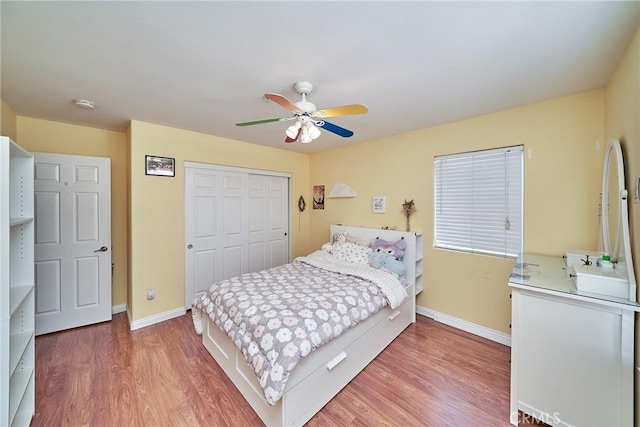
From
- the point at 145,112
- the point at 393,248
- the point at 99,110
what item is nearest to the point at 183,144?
the point at 145,112

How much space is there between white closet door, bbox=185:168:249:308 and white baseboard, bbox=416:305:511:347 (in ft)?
8.61

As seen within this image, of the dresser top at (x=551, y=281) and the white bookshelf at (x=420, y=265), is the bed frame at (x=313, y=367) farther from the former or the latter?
the dresser top at (x=551, y=281)

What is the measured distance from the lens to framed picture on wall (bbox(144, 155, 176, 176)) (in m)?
2.89

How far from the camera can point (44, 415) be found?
1655 mm

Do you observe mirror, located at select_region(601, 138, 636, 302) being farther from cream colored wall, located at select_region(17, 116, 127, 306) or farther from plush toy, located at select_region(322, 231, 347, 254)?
cream colored wall, located at select_region(17, 116, 127, 306)

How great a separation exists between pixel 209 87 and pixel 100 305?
2.91 m

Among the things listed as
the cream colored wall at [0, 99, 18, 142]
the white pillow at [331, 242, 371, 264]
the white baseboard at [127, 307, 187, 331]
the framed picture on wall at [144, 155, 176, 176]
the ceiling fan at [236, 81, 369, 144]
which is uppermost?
the cream colored wall at [0, 99, 18, 142]

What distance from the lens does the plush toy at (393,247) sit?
294 centimetres

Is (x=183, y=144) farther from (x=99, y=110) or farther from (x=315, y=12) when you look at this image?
(x=315, y=12)

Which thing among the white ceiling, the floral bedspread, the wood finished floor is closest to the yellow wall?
the white ceiling

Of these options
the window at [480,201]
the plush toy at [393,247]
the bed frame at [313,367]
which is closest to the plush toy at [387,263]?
the plush toy at [393,247]

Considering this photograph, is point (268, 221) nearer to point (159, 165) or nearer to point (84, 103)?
point (159, 165)

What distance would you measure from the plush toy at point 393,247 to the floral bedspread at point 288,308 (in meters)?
0.33

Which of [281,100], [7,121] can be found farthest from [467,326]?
[7,121]
